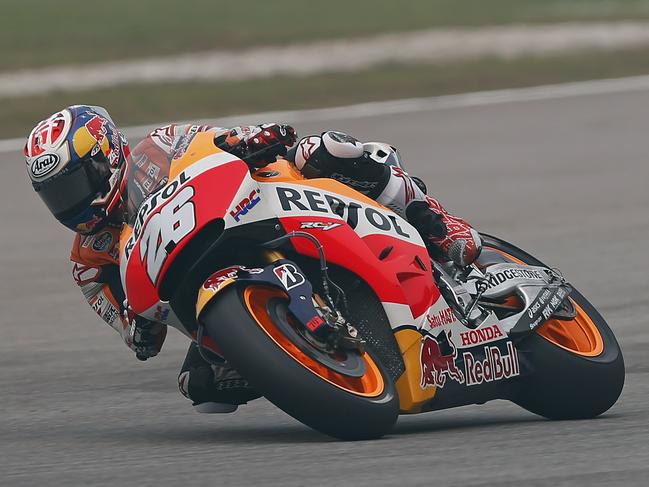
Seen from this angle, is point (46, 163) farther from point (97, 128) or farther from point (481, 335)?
point (481, 335)

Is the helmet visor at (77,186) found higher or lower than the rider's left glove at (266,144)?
lower

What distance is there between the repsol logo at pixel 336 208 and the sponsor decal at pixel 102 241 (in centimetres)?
81

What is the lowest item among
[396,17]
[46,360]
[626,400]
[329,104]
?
[396,17]

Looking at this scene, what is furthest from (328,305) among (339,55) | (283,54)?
(283,54)

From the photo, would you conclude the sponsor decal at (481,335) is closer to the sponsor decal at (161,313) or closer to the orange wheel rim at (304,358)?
the orange wheel rim at (304,358)

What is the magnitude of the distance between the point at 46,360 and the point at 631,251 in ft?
14.0

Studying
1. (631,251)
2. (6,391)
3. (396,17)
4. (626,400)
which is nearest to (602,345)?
(626,400)

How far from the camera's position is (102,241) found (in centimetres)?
584

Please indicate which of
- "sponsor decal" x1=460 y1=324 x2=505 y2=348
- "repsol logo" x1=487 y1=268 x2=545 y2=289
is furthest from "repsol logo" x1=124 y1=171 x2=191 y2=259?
"repsol logo" x1=487 y1=268 x2=545 y2=289

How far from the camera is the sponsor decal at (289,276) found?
16.6 ft

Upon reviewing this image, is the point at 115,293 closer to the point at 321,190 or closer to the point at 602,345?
the point at 321,190

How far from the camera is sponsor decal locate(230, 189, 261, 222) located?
5188 mm

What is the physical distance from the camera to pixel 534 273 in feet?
20.2

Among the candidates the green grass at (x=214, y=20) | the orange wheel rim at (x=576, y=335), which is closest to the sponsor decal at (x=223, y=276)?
the orange wheel rim at (x=576, y=335)
